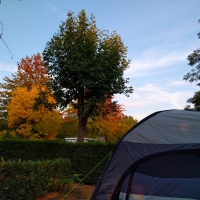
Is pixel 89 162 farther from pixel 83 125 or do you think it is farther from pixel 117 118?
pixel 117 118

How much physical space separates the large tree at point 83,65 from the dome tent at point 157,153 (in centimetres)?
731

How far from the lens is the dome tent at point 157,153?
12.9ft

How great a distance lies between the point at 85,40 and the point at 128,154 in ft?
31.1

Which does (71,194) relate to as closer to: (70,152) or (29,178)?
(29,178)

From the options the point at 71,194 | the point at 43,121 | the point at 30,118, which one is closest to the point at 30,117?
the point at 30,118

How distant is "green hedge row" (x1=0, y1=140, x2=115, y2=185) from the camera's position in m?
9.40

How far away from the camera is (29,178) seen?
5.49 meters

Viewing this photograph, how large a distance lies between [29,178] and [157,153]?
10.1ft

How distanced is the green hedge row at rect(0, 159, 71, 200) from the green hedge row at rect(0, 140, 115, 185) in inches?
85.6

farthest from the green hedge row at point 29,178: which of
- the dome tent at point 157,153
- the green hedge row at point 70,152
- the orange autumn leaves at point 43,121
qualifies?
the orange autumn leaves at point 43,121

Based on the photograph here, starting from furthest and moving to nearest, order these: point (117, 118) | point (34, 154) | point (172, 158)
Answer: point (117, 118)
point (34, 154)
point (172, 158)

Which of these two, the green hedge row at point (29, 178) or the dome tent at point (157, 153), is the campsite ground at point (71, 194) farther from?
the dome tent at point (157, 153)

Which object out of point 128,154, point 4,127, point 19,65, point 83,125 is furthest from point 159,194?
point 19,65

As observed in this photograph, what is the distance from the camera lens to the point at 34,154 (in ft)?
34.4
